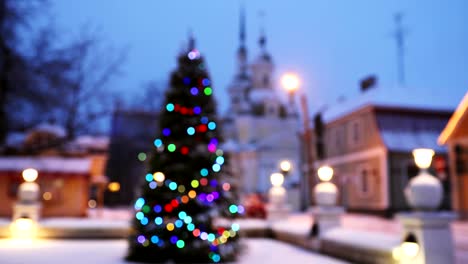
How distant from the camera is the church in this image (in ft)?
154

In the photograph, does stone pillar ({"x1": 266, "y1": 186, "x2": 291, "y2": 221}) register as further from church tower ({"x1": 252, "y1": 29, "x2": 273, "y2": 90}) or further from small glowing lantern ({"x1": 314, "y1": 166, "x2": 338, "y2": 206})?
church tower ({"x1": 252, "y1": 29, "x2": 273, "y2": 90})

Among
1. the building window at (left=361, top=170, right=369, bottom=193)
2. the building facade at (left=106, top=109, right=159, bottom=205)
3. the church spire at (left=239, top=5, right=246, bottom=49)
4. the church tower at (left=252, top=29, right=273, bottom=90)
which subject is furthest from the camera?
the church spire at (left=239, top=5, right=246, bottom=49)

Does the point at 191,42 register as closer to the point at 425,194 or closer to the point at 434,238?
the point at 425,194

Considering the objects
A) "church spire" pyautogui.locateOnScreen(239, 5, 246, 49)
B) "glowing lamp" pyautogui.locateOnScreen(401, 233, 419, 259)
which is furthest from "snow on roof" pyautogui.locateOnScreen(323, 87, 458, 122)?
"church spire" pyautogui.locateOnScreen(239, 5, 246, 49)

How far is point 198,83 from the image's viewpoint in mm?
9352

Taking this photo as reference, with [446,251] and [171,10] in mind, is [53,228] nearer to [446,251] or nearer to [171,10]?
[446,251]

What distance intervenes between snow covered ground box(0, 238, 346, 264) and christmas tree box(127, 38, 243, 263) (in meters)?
0.69

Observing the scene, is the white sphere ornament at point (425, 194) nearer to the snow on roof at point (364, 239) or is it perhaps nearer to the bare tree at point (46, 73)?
the snow on roof at point (364, 239)

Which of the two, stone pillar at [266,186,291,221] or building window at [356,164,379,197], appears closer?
stone pillar at [266,186,291,221]

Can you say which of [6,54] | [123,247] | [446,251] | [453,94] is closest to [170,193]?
[123,247]

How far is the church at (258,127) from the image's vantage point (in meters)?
47.0

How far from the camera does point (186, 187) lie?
881 centimetres

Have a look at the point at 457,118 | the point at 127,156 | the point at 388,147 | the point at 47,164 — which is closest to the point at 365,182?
the point at 388,147

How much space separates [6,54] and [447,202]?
19834mm
